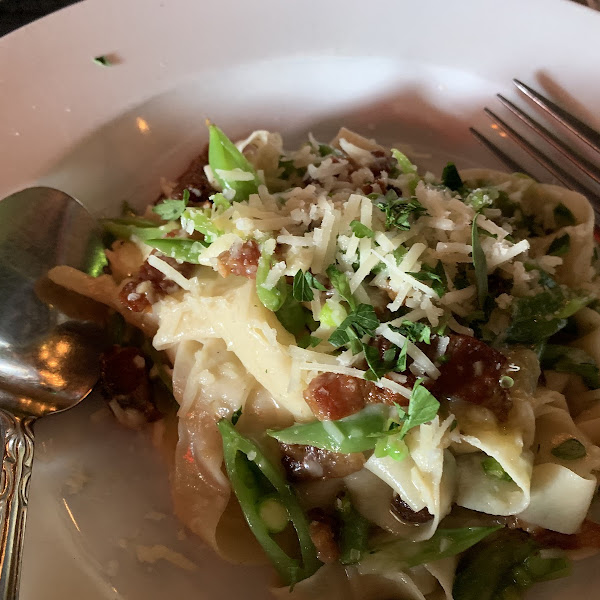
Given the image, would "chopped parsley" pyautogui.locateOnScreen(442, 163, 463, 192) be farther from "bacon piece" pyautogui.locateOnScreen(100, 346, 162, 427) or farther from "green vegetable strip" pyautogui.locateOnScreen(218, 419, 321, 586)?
"bacon piece" pyautogui.locateOnScreen(100, 346, 162, 427)

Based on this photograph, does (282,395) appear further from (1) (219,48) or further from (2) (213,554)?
(1) (219,48)

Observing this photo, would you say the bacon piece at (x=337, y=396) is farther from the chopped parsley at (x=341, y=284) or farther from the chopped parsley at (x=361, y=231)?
the chopped parsley at (x=361, y=231)

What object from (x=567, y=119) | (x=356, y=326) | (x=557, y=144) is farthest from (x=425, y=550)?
(x=567, y=119)

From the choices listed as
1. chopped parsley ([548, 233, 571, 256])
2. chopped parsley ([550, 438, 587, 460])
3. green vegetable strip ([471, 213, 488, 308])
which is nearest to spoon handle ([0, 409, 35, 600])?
green vegetable strip ([471, 213, 488, 308])

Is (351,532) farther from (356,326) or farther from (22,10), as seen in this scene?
(22,10)

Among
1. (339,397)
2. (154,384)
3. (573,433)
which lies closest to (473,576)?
(573,433)

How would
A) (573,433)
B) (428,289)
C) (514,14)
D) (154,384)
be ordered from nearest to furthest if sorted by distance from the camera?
(428,289) → (573,433) → (154,384) → (514,14)
